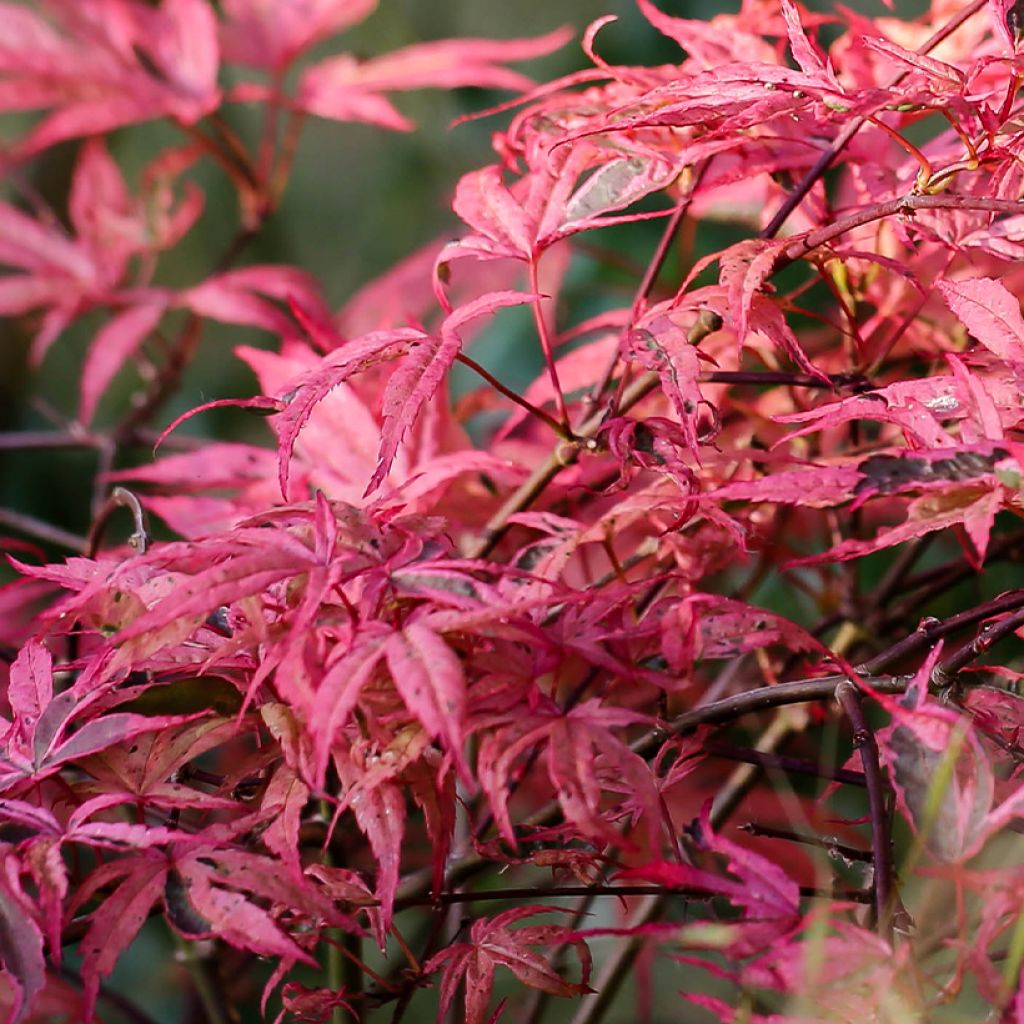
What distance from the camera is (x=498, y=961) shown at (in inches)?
17.6

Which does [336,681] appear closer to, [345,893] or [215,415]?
[345,893]

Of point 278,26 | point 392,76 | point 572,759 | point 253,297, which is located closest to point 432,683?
point 572,759

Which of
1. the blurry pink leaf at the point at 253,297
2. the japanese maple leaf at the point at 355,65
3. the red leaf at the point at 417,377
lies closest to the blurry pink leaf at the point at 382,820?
the red leaf at the point at 417,377

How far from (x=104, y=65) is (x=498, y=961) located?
29.6 inches

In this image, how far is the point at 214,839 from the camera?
0.39 m

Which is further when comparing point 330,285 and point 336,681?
point 330,285

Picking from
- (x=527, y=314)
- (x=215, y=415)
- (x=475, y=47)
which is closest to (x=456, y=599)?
(x=475, y=47)

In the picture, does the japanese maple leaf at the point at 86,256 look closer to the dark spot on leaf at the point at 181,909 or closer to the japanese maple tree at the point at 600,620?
the japanese maple tree at the point at 600,620

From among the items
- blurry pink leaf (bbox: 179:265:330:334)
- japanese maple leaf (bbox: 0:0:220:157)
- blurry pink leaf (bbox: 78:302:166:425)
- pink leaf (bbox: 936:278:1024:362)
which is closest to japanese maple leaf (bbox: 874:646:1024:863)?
pink leaf (bbox: 936:278:1024:362)

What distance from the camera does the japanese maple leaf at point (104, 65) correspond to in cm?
86

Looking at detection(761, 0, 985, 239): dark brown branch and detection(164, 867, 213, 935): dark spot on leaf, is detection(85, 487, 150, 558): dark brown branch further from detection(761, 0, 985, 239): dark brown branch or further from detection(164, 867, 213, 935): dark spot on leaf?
detection(761, 0, 985, 239): dark brown branch

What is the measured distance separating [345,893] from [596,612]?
0.15m

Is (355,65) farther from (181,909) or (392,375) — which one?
(181,909)

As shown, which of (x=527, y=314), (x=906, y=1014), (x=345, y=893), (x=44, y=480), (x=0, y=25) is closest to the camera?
(x=906, y=1014)
